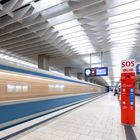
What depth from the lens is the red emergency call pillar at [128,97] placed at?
4485 millimetres

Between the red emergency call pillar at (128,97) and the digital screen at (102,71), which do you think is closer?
the red emergency call pillar at (128,97)

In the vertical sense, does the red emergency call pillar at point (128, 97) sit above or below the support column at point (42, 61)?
below

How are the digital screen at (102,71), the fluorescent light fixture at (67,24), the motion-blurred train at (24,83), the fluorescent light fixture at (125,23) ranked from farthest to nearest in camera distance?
the digital screen at (102,71) → the fluorescent light fixture at (67,24) → the fluorescent light fixture at (125,23) → the motion-blurred train at (24,83)

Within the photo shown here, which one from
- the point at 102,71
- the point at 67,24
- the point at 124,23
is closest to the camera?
the point at 124,23

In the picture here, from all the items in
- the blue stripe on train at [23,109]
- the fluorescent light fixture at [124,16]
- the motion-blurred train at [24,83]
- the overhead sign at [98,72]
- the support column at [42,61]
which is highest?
the fluorescent light fixture at [124,16]

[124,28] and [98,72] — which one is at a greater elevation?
[124,28]

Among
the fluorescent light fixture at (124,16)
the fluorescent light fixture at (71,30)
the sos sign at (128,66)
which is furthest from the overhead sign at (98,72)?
the fluorescent light fixture at (124,16)

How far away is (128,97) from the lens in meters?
4.64

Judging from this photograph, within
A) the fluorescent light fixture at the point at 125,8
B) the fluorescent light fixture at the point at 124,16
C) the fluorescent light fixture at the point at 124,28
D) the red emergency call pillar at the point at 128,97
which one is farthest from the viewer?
the fluorescent light fixture at the point at 124,28

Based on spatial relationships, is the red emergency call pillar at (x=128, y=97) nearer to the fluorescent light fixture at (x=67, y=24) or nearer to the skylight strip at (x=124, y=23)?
the skylight strip at (x=124, y=23)

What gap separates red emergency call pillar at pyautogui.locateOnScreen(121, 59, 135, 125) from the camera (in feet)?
14.7

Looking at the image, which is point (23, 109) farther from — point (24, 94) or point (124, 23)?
point (124, 23)

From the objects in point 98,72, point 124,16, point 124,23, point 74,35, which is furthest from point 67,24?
point 98,72

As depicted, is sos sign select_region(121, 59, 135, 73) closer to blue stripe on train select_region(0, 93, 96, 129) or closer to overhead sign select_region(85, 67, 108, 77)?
blue stripe on train select_region(0, 93, 96, 129)
